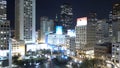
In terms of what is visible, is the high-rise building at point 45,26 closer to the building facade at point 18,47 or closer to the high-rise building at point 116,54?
the building facade at point 18,47

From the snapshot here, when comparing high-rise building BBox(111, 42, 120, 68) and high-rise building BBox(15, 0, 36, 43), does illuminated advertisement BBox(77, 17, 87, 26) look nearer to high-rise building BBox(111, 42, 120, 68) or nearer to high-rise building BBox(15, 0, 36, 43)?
high-rise building BBox(15, 0, 36, 43)

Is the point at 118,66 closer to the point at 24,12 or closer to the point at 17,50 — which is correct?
the point at 17,50

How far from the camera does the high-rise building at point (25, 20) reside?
78.0 ft

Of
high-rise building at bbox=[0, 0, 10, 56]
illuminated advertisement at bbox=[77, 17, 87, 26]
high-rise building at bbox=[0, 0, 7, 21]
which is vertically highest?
high-rise building at bbox=[0, 0, 7, 21]

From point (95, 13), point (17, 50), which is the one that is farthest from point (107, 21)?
point (17, 50)

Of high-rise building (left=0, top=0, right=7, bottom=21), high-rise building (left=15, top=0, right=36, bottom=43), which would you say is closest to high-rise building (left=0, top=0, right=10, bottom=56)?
high-rise building (left=0, top=0, right=7, bottom=21)

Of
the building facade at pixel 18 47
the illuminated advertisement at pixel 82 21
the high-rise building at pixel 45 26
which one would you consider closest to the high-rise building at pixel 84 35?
the illuminated advertisement at pixel 82 21

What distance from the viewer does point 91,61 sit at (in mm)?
11352

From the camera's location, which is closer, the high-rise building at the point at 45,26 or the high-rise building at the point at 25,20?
the high-rise building at the point at 25,20

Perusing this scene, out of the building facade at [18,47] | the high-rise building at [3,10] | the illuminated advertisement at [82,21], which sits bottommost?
the building facade at [18,47]

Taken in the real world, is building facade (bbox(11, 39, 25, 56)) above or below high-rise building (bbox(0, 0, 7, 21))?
below

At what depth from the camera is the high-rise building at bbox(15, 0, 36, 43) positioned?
2377cm

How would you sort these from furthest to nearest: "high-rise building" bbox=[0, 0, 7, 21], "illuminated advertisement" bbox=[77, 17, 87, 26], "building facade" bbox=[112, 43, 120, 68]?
"illuminated advertisement" bbox=[77, 17, 87, 26], "high-rise building" bbox=[0, 0, 7, 21], "building facade" bbox=[112, 43, 120, 68]

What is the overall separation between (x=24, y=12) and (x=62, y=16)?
64.8 ft
